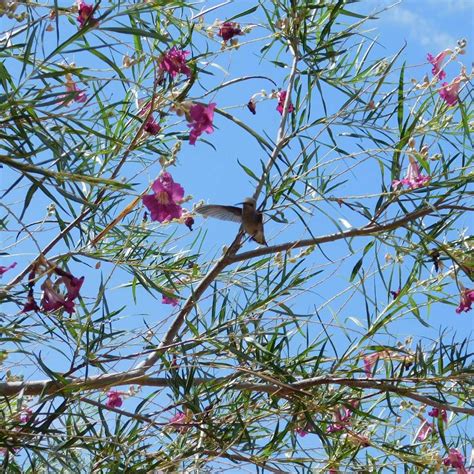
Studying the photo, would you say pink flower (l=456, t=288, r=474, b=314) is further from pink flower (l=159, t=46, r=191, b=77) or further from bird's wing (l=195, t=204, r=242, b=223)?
pink flower (l=159, t=46, r=191, b=77)

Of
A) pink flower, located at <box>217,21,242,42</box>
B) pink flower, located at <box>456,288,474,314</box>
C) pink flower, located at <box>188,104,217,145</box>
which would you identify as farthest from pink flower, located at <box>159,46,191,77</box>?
pink flower, located at <box>456,288,474,314</box>

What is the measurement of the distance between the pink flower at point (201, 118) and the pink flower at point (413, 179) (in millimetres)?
448

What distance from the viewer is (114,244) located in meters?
2.23

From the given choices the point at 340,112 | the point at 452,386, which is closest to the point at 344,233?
the point at 340,112

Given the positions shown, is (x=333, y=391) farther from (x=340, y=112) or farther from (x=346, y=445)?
(x=340, y=112)

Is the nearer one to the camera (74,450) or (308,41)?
(74,450)

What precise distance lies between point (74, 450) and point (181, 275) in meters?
0.70

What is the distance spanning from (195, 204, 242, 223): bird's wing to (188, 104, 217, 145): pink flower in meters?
0.35

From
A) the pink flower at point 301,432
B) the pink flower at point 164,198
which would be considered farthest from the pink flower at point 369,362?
the pink flower at point 164,198

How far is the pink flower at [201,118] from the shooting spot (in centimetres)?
168

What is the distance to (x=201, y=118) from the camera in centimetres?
170

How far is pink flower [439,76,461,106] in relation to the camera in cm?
211

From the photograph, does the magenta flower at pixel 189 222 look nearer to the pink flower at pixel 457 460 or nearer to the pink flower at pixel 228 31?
the pink flower at pixel 228 31

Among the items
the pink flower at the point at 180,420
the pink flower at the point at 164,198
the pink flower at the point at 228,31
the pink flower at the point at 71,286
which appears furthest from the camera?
the pink flower at the point at 228,31
